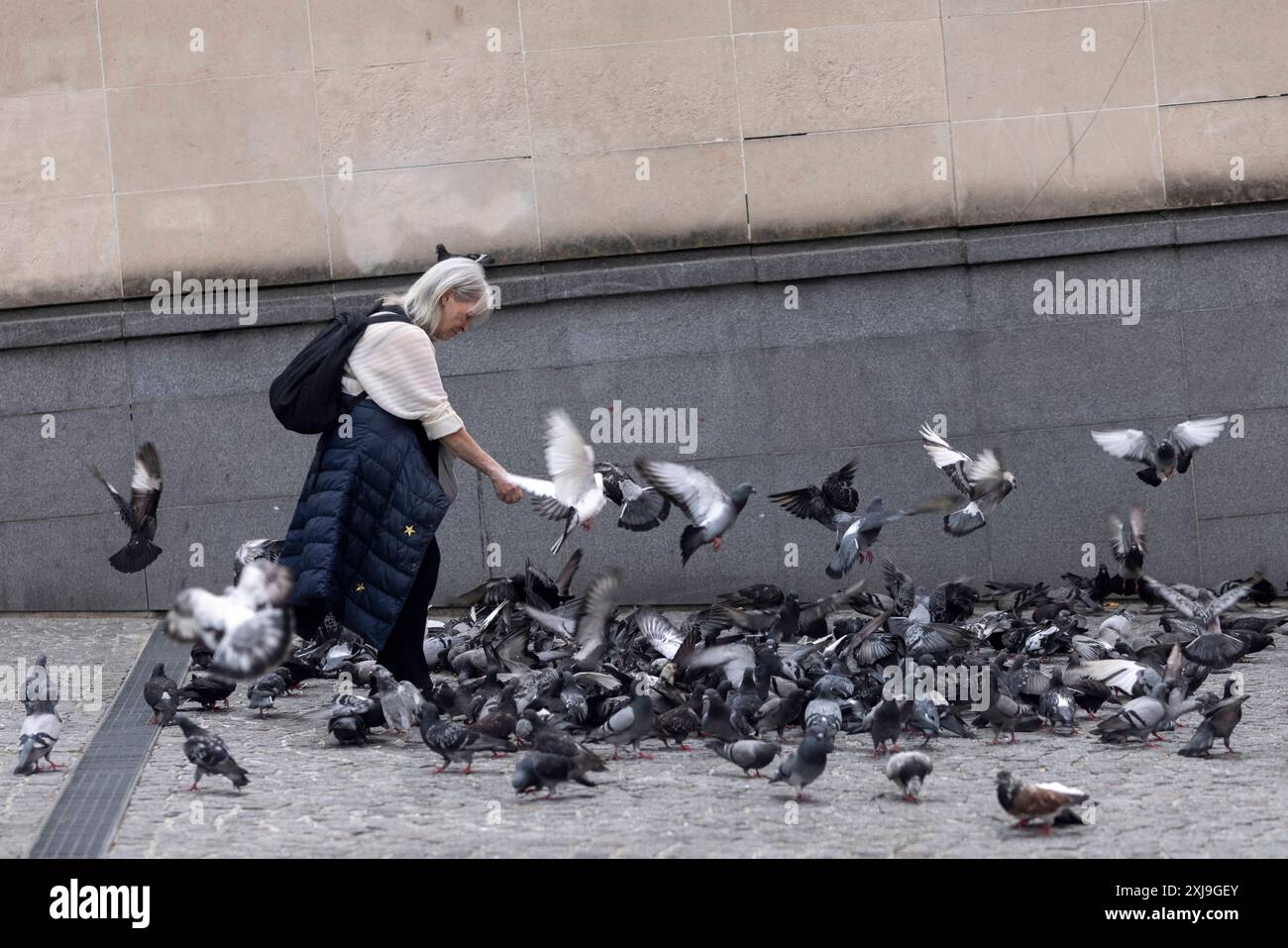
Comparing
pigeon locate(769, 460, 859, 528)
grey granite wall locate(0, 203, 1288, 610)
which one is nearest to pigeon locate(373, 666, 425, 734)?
pigeon locate(769, 460, 859, 528)

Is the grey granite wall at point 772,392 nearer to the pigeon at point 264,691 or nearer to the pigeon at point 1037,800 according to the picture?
the pigeon at point 264,691

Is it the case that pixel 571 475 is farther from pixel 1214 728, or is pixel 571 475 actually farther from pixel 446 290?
pixel 1214 728

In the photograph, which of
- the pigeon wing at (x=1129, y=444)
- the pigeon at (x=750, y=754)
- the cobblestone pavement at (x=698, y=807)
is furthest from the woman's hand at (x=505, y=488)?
the pigeon wing at (x=1129, y=444)

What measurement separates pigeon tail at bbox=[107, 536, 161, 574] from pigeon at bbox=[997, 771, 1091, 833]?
538 cm

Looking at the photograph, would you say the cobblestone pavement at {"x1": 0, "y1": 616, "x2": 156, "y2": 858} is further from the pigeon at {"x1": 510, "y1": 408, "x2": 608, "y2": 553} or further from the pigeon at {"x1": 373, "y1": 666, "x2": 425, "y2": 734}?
the pigeon at {"x1": 510, "y1": 408, "x2": 608, "y2": 553}

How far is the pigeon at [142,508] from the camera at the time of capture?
7.98 metres

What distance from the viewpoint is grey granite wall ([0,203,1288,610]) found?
10.4 meters

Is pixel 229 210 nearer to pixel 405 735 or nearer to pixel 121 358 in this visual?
pixel 121 358

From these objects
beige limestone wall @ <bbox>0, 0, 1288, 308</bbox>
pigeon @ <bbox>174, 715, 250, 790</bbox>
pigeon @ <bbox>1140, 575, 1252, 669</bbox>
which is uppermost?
beige limestone wall @ <bbox>0, 0, 1288, 308</bbox>

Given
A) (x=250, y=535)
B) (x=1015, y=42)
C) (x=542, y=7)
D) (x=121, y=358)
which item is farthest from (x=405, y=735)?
(x=1015, y=42)

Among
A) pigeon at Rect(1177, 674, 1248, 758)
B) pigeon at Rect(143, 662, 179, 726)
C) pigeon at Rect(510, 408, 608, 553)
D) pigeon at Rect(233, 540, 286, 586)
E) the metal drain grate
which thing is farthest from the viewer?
pigeon at Rect(233, 540, 286, 586)

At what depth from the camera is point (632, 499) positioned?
865 centimetres

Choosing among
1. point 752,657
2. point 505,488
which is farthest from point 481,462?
point 752,657

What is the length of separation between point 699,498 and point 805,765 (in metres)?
2.99
